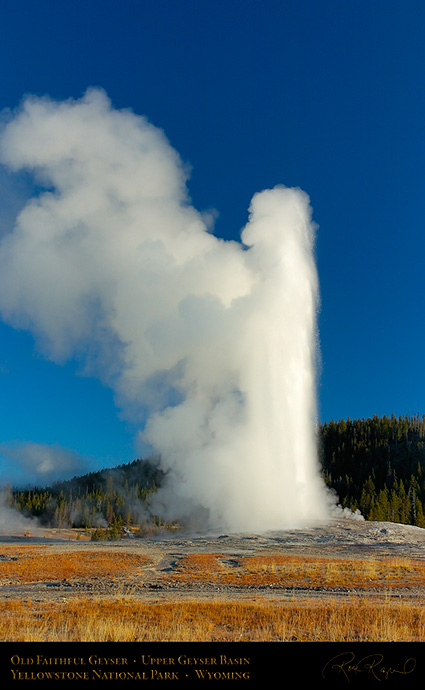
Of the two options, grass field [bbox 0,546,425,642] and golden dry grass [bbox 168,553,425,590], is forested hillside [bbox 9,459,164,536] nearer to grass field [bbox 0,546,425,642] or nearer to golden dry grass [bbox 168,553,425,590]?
golden dry grass [bbox 168,553,425,590]

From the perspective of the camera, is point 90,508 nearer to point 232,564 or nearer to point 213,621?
point 232,564

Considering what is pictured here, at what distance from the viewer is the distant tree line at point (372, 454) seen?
130250 mm

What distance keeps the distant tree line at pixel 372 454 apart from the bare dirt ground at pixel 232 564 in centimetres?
6730

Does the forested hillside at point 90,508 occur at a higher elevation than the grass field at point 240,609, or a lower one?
lower

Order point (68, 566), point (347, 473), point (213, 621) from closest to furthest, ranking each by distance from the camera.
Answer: point (213, 621) → point (68, 566) → point (347, 473)

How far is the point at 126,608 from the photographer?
16094 mm

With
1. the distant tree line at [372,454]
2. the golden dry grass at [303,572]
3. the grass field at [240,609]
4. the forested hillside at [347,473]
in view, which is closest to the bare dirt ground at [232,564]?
the golden dry grass at [303,572]

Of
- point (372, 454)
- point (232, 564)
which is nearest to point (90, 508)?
point (372, 454)

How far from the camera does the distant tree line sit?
130250 millimetres

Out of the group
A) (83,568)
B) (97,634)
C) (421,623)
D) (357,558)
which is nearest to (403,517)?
(357,558)

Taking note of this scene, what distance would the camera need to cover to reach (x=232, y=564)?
33188 mm

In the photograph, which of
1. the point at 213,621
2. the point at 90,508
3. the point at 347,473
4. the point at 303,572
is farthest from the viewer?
the point at 347,473

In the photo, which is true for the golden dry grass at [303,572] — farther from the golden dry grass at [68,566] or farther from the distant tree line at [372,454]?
the distant tree line at [372,454]

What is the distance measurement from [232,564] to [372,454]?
433 ft
